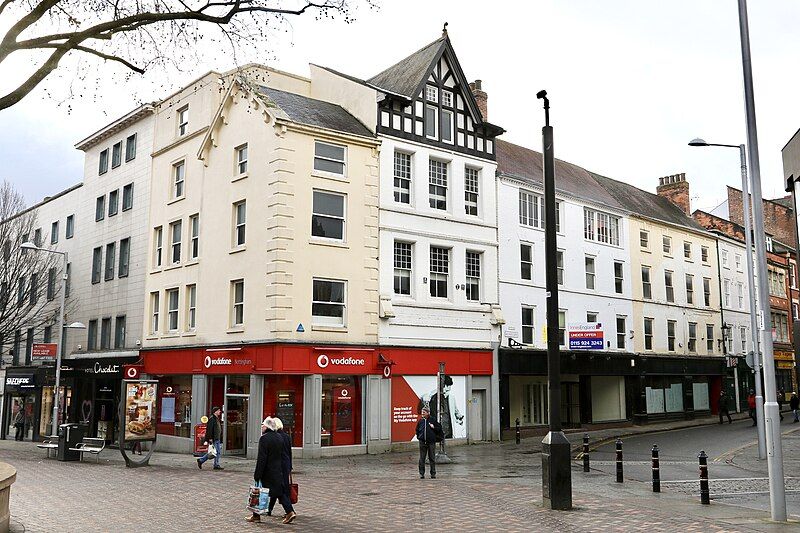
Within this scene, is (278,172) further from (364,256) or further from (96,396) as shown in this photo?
(96,396)

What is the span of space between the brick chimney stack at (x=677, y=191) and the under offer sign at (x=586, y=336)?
20.8m

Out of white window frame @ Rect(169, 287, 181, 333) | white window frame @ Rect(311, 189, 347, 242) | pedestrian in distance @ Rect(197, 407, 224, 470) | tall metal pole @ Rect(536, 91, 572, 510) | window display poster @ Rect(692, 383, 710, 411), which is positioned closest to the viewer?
tall metal pole @ Rect(536, 91, 572, 510)

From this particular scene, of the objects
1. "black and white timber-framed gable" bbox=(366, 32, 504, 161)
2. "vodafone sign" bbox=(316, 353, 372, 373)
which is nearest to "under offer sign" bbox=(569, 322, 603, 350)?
"black and white timber-framed gable" bbox=(366, 32, 504, 161)

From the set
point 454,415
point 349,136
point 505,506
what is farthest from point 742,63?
point 454,415

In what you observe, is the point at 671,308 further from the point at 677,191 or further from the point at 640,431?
the point at 677,191

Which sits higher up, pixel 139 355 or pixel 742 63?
pixel 742 63

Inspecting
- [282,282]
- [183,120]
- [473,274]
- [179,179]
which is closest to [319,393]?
[282,282]

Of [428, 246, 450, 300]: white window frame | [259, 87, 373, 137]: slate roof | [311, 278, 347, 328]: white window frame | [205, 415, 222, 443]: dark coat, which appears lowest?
[205, 415, 222, 443]: dark coat

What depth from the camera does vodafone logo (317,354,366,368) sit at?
24953mm

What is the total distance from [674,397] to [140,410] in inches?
1143

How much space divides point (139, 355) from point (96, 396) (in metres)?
5.94

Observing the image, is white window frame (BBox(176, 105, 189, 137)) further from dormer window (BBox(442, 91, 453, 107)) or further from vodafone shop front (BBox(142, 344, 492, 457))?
dormer window (BBox(442, 91, 453, 107))

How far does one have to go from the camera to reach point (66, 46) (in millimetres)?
10273

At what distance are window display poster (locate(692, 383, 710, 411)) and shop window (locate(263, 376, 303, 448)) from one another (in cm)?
2696
